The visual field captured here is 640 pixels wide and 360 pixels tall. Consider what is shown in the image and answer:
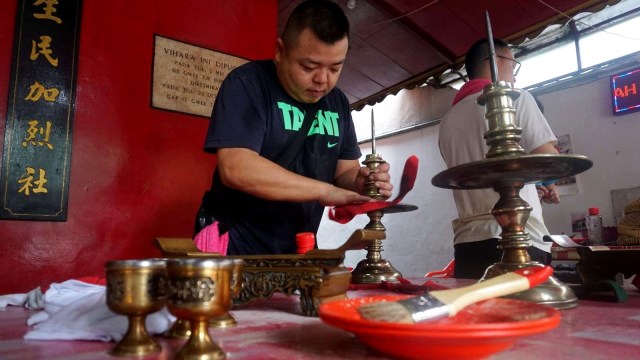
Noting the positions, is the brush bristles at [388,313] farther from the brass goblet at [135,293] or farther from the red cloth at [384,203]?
the red cloth at [384,203]

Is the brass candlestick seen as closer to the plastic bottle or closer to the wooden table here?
the wooden table

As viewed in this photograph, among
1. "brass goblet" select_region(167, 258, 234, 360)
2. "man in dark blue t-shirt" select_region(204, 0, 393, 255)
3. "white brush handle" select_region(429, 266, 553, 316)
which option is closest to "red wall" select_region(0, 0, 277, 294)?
"man in dark blue t-shirt" select_region(204, 0, 393, 255)

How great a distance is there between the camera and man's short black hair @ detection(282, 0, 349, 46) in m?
1.45

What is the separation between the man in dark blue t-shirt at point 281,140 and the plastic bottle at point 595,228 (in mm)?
2518

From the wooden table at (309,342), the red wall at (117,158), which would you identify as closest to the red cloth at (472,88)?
the wooden table at (309,342)

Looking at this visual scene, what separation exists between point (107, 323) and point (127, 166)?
221 centimetres

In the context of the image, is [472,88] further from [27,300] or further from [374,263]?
[27,300]

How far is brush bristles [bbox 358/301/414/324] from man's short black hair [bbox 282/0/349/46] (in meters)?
1.11

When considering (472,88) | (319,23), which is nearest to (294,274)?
(319,23)

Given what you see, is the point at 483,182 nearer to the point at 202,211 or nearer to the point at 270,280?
the point at 270,280

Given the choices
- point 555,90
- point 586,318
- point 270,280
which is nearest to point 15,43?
point 270,280

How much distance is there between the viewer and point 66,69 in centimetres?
251

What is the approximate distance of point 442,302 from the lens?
22.4 inches

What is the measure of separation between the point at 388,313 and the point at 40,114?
8.56 ft
